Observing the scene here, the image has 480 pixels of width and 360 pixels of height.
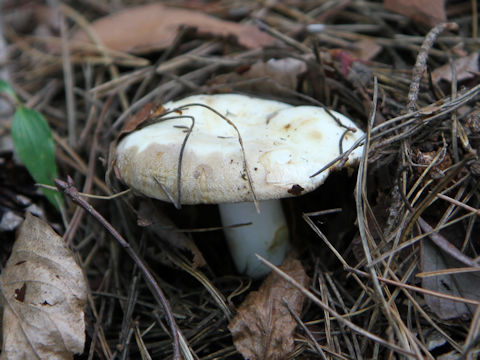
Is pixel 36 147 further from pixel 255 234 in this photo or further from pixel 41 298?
pixel 255 234

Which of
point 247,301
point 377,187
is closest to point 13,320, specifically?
point 247,301

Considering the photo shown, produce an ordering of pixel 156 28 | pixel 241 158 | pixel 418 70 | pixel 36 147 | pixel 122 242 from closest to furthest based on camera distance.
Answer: pixel 241 158
pixel 122 242
pixel 418 70
pixel 36 147
pixel 156 28

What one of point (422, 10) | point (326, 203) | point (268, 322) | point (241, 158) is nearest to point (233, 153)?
point (241, 158)

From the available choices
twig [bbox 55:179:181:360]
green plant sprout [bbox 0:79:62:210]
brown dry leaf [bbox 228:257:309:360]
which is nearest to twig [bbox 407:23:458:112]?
brown dry leaf [bbox 228:257:309:360]

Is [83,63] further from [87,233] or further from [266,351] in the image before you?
[266,351]

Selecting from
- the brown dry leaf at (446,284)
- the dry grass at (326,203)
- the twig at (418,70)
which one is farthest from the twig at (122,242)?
the twig at (418,70)

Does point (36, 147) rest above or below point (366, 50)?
below

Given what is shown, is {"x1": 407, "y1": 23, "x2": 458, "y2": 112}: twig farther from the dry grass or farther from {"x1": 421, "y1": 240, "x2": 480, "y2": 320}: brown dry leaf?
{"x1": 421, "y1": 240, "x2": 480, "y2": 320}: brown dry leaf

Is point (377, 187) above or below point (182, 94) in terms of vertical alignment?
below
